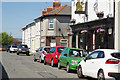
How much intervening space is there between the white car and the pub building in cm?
1013

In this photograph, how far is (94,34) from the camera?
87.7ft

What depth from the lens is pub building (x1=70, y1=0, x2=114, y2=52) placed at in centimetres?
2288

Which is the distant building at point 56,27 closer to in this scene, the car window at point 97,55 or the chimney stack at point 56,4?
the chimney stack at point 56,4

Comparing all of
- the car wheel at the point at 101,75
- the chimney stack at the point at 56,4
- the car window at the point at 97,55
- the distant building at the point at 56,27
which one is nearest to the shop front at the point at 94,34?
the car window at the point at 97,55

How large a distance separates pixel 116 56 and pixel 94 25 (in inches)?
600

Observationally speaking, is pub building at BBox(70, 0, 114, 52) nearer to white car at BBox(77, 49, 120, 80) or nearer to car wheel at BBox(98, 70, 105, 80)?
white car at BBox(77, 49, 120, 80)

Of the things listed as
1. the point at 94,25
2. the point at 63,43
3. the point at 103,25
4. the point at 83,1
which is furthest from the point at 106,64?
the point at 63,43

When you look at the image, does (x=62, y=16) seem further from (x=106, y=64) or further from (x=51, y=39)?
(x=106, y=64)

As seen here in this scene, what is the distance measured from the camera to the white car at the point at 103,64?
423 inches

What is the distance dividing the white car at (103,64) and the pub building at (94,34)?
33.2ft

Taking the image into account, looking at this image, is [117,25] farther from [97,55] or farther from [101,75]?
[101,75]

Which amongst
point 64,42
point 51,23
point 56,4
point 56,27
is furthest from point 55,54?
point 56,4

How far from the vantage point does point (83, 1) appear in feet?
97.5

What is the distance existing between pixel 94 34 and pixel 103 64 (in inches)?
617
